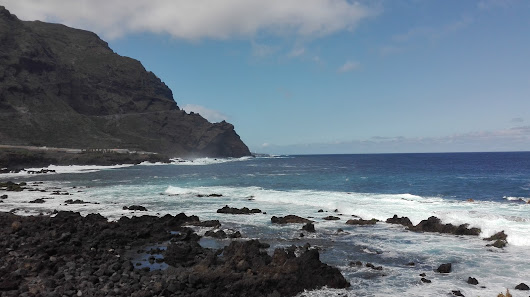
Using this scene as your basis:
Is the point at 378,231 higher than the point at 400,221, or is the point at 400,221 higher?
the point at 400,221

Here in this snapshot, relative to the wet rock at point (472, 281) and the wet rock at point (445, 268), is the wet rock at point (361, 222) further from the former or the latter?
the wet rock at point (472, 281)

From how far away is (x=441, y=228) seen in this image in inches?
802

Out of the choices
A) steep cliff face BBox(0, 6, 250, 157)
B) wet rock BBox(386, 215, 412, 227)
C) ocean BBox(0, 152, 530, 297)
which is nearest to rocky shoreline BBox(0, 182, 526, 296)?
ocean BBox(0, 152, 530, 297)

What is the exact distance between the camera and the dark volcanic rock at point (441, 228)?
19.7m

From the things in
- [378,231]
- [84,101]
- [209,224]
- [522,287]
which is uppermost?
[84,101]

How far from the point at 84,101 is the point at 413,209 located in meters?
152

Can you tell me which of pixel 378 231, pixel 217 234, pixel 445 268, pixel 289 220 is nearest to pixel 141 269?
pixel 217 234

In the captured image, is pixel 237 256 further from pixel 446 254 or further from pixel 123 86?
pixel 123 86

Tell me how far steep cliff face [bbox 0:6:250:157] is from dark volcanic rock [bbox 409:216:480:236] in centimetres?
10827

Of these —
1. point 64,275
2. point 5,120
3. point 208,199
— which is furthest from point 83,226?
point 5,120

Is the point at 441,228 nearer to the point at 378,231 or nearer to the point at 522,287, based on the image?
the point at 378,231

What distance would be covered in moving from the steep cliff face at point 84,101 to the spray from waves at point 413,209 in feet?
305

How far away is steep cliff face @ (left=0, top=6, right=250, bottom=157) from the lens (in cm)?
11544

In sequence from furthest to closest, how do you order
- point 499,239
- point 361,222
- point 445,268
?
point 361,222
point 499,239
point 445,268
